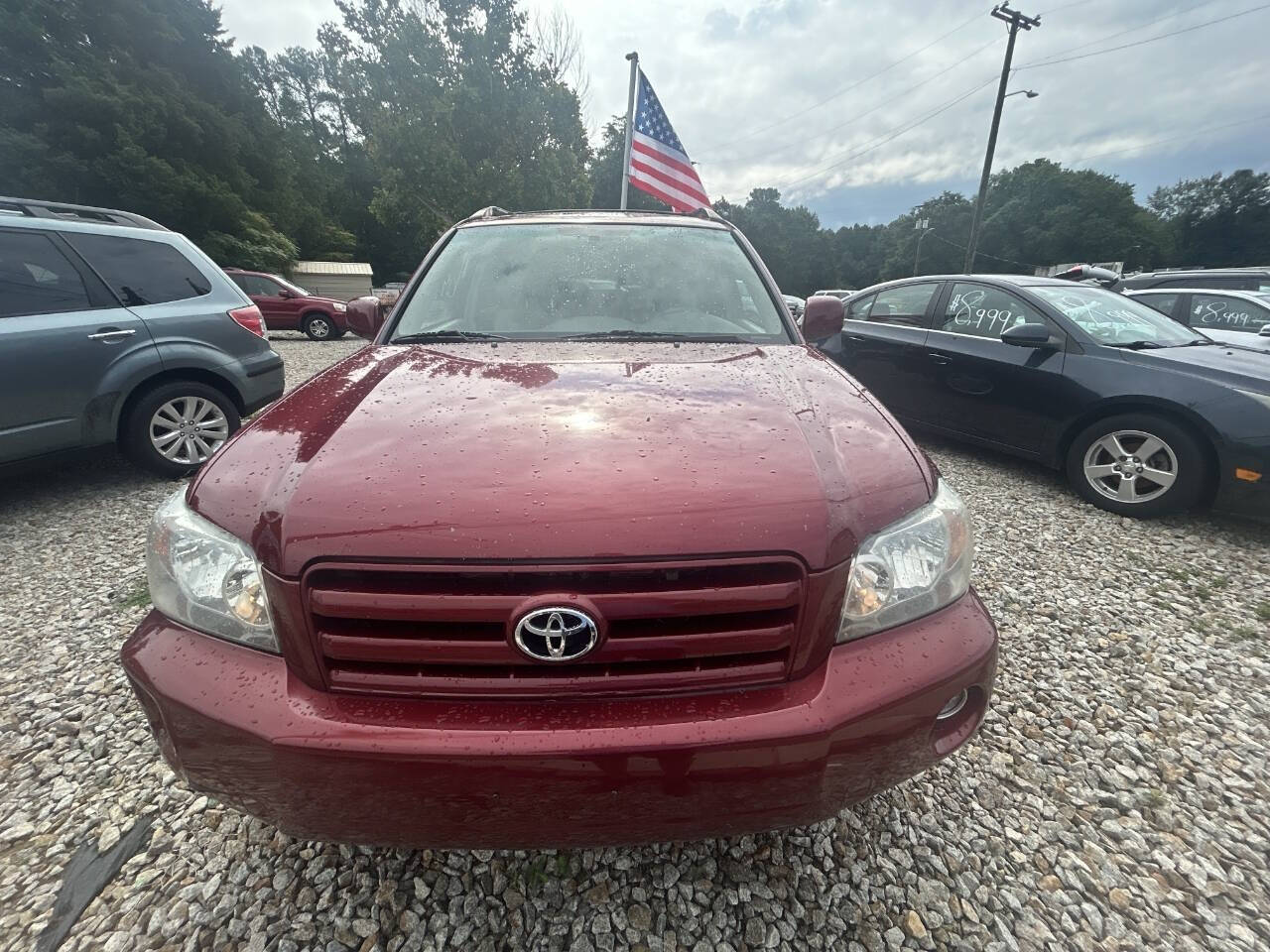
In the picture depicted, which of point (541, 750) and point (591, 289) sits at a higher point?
point (591, 289)

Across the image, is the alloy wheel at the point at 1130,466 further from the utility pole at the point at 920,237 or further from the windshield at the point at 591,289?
the utility pole at the point at 920,237

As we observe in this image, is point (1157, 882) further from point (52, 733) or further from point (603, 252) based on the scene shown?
point (52, 733)

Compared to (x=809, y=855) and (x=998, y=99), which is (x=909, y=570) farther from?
(x=998, y=99)

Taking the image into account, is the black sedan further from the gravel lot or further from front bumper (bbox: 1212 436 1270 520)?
the gravel lot

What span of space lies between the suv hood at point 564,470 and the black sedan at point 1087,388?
3.41 metres

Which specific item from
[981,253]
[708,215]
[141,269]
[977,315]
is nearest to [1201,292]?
[977,315]

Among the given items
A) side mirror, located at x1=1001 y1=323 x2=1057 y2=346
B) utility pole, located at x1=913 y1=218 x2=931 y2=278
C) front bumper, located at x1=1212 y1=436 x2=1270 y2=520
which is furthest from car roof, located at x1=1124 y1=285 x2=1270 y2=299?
utility pole, located at x1=913 y1=218 x2=931 y2=278

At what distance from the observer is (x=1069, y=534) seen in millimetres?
3715

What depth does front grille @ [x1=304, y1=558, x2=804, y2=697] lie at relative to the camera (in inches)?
43.2

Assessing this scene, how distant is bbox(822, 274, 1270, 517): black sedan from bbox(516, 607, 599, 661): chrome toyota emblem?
173 inches

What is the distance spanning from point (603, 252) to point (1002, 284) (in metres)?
3.96

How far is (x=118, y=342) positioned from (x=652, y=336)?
3.87m

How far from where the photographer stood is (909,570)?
4.18ft

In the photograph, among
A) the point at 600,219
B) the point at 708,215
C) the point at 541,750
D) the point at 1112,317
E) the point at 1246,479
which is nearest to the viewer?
the point at 541,750
